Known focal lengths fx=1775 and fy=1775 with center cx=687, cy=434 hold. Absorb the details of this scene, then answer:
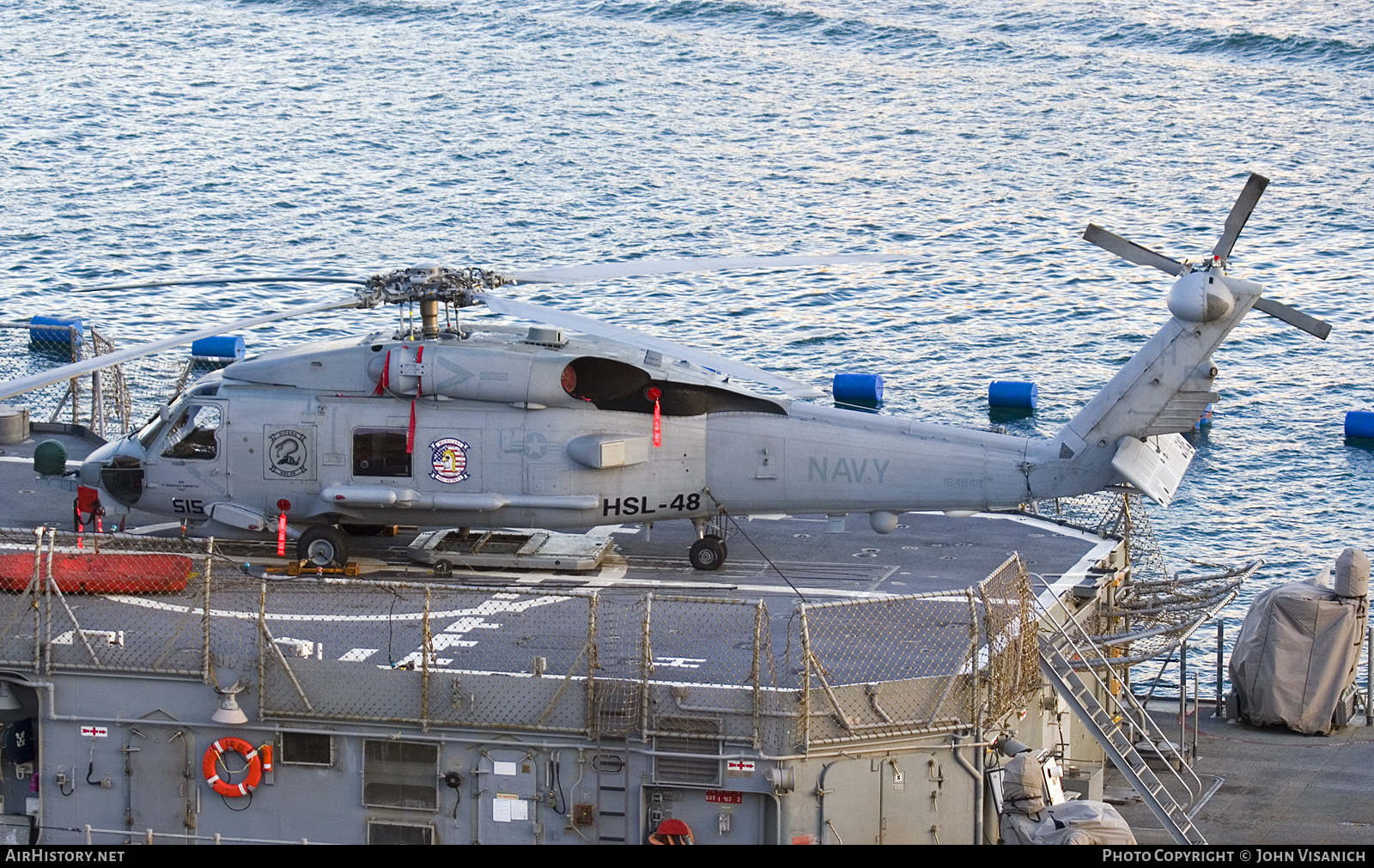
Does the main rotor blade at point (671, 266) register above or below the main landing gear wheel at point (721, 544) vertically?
above

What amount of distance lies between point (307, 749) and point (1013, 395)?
3226cm

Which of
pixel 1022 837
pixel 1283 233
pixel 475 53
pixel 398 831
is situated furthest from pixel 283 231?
pixel 1022 837

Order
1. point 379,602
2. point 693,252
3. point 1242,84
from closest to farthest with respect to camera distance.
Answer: point 379,602
point 693,252
point 1242,84

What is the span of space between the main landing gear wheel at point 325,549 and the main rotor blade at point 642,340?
460 centimetres

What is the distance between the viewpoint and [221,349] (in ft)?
175

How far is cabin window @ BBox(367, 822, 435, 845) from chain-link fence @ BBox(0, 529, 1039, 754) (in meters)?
1.38

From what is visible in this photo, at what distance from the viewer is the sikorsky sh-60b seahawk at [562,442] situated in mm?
26000

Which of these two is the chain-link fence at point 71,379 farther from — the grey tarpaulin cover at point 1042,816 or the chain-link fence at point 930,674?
the grey tarpaulin cover at point 1042,816

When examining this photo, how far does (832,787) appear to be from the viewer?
20.8 m

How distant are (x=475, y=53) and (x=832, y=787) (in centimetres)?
6905

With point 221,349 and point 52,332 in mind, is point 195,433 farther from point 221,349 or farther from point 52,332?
point 52,332

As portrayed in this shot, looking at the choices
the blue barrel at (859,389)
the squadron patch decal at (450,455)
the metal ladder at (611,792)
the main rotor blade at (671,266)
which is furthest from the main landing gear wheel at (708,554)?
the blue barrel at (859,389)

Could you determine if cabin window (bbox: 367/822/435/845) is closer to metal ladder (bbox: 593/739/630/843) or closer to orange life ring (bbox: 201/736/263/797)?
orange life ring (bbox: 201/736/263/797)

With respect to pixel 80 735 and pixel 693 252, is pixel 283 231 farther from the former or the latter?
pixel 80 735
